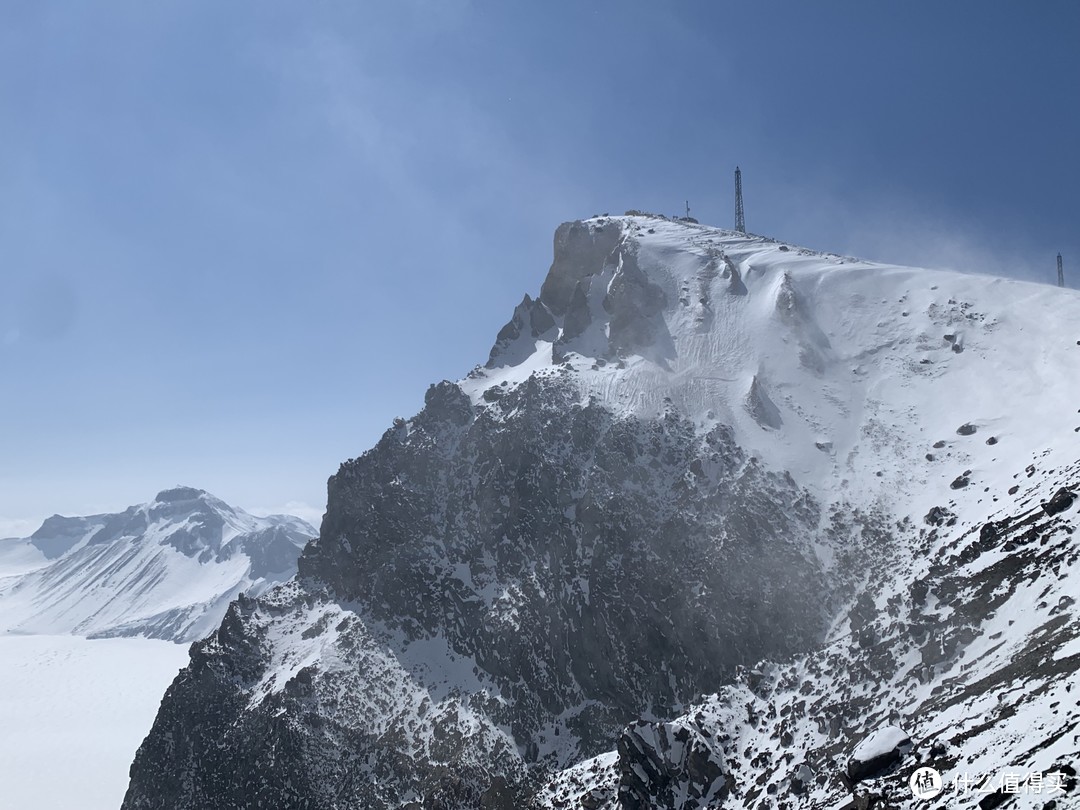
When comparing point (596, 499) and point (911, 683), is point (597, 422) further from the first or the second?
point (911, 683)

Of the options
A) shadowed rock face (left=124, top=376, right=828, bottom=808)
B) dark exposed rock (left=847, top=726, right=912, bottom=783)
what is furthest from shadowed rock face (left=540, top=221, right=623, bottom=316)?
dark exposed rock (left=847, top=726, right=912, bottom=783)

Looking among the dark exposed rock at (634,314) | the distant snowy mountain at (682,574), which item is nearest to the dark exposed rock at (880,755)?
the distant snowy mountain at (682,574)

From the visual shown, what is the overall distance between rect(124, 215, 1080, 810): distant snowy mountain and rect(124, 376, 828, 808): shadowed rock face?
40 cm

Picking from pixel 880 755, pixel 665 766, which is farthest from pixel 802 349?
pixel 880 755

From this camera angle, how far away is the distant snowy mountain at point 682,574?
76812 millimetres

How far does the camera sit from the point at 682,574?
10756 cm

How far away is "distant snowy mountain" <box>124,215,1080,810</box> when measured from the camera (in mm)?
76812

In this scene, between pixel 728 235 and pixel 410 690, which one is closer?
pixel 410 690

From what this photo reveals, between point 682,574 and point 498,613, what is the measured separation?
27500 mm

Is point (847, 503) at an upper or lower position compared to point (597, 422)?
lower

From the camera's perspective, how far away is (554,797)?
8462 centimetres

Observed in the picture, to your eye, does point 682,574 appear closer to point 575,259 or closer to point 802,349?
point 802,349

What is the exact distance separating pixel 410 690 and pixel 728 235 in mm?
126641

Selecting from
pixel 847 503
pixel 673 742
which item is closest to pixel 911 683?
pixel 673 742
